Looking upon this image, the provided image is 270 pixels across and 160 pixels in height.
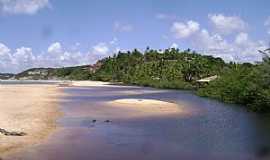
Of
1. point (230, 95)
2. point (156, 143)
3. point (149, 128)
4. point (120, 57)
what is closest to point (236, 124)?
point (149, 128)

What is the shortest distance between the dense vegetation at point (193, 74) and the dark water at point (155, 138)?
5.79 m

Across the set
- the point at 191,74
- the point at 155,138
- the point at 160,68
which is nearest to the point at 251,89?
the point at 155,138

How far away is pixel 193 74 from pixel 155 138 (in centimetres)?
8626

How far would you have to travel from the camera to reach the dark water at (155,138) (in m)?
20.0

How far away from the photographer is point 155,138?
2472 cm

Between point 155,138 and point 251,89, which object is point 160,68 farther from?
point 155,138

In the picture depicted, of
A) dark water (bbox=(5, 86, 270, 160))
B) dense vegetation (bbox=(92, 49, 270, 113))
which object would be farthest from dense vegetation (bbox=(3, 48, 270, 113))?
dark water (bbox=(5, 86, 270, 160))

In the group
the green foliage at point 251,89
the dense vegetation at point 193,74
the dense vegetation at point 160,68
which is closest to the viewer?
the green foliage at point 251,89

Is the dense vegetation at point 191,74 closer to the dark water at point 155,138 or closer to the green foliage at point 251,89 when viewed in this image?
the green foliage at point 251,89

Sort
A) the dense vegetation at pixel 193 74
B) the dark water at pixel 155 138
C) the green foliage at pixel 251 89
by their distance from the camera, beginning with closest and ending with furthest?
1. the dark water at pixel 155 138
2. the green foliage at pixel 251 89
3. the dense vegetation at pixel 193 74

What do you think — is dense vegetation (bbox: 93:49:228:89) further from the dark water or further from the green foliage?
the dark water

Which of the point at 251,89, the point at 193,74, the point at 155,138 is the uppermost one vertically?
the point at 193,74

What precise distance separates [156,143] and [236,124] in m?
11.2

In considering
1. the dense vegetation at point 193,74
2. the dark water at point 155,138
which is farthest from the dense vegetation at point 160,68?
the dark water at point 155,138
